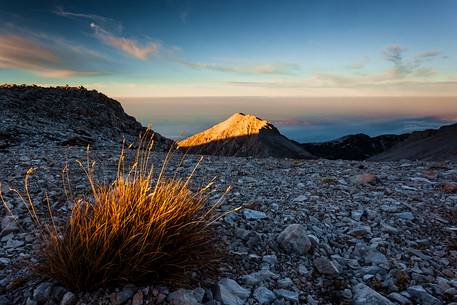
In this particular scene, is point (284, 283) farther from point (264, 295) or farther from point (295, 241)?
point (295, 241)

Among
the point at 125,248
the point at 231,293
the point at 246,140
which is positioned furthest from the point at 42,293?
the point at 246,140


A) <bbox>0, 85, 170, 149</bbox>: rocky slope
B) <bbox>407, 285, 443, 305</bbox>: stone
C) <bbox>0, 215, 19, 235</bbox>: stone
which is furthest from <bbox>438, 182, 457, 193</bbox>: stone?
<bbox>0, 85, 170, 149</bbox>: rocky slope

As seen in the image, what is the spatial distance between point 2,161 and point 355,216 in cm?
1034

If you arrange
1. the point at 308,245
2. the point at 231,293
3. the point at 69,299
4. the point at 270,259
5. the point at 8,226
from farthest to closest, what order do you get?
1. the point at 8,226
2. the point at 308,245
3. the point at 270,259
4. the point at 231,293
5. the point at 69,299

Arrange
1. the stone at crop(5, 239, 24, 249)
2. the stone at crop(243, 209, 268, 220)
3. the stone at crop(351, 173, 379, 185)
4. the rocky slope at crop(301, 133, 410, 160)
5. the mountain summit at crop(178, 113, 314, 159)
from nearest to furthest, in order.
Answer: the stone at crop(5, 239, 24, 249) < the stone at crop(243, 209, 268, 220) < the stone at crop(351, 173, 379, 185) < the mountain summit at crop(178, 113, 314, 159) < the rocky slope at crop(301, 133, 410, 160)

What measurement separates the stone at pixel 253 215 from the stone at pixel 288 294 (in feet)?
6.76

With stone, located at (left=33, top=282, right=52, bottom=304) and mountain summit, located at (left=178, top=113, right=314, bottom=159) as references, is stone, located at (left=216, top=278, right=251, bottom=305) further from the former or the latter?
mountain summit, located at (left=178, top=113, right=314, bottom=159)

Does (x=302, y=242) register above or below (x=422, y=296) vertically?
above

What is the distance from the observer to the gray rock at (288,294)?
3.91 m

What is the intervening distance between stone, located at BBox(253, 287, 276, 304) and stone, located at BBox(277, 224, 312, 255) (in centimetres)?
110

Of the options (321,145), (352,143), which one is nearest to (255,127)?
(321,145)

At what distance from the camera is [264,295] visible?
12.8 ft

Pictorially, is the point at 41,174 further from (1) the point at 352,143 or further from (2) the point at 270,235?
(1) the point at 352,143

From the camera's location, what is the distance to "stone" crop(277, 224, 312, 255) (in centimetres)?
495
